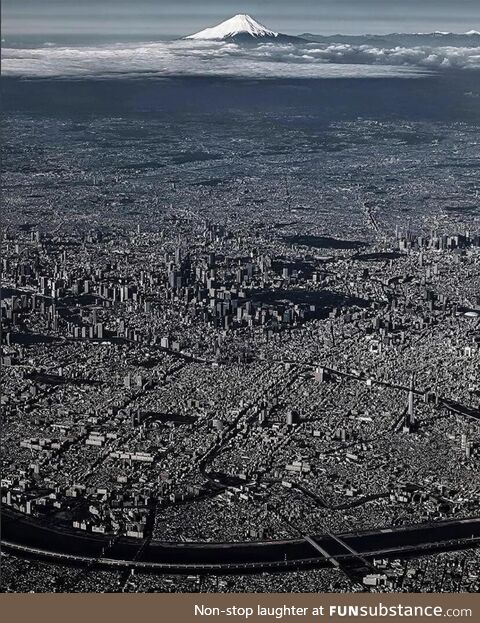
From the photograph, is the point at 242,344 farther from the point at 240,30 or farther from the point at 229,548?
the point at 229,548

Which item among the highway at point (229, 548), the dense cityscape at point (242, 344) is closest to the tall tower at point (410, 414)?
the dense cityscape at point (242, 344)

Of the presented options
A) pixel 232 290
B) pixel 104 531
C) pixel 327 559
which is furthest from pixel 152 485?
pixel 232 290

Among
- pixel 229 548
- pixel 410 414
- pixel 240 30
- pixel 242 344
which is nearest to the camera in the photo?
pixel 229 548

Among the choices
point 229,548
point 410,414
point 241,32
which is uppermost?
point 241,32

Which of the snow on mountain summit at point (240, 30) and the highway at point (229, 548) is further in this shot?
the snow on mountain summit at point (240, 30)

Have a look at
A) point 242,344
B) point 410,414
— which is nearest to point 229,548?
point 410,414

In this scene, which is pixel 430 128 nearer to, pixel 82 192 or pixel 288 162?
pixel 288 162

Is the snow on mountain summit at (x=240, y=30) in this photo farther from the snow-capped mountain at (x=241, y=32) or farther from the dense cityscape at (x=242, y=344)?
the dense cityscape at (x=242, y=344)

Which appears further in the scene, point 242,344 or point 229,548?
point 242,344
